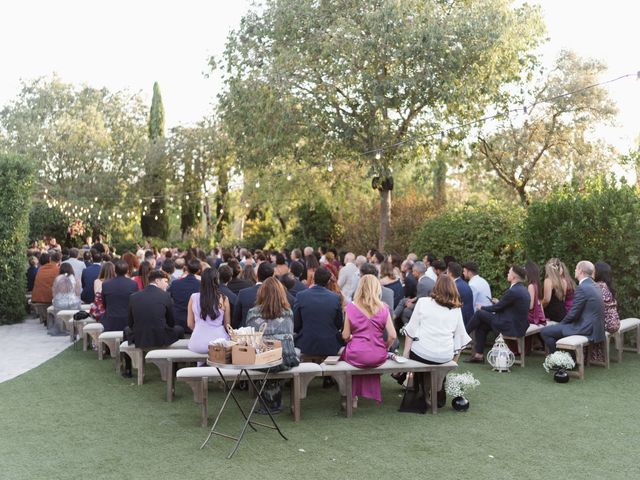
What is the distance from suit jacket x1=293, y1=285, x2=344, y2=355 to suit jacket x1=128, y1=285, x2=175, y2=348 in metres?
1.87

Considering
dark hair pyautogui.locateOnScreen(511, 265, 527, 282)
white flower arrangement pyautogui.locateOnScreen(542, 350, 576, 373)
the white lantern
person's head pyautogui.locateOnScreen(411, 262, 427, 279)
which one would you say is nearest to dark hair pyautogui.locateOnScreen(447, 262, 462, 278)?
dark hair pyautogui.locateOnScreen(511, 265, 527, 282)

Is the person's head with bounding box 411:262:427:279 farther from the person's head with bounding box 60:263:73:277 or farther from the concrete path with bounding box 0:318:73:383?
the person's head with bounding box 60:263:73:277

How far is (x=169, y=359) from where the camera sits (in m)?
7.89

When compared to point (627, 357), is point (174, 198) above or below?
above

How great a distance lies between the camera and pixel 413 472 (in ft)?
18.6

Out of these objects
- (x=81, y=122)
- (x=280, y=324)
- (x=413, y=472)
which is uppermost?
(x=81, y=122)

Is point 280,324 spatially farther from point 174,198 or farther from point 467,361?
point 174,198

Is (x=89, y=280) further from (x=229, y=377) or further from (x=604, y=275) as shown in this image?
(x=604, y=275)

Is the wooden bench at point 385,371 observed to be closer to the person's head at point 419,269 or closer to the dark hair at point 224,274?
the dark hair at point 224,274

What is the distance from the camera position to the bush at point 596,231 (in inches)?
444

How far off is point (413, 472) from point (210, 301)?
3.26 meters

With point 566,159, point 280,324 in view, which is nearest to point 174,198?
point 566,159

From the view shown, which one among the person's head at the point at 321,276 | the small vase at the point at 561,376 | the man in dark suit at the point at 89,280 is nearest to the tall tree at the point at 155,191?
the man in dark suit at the point at 89,280

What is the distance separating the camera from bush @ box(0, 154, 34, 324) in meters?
14.2
